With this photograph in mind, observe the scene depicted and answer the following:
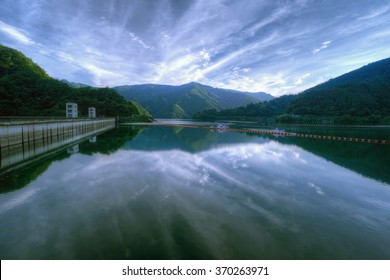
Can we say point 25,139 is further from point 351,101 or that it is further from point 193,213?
point 351,101

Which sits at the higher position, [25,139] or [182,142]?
[25,139]

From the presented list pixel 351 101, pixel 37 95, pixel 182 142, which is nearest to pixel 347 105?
pixel 351 101

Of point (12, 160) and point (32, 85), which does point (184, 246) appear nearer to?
point (12, 160)

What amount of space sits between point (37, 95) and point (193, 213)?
A: 437ft

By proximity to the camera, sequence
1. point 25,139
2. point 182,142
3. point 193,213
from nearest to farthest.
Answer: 1. point 193,213
2. point 25,139
3. point 182,142

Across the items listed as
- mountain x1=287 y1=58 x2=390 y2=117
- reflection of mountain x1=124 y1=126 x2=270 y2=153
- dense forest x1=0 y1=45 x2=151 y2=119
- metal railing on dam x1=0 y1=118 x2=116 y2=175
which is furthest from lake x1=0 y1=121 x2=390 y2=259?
mountain x1=287 y1=58 x2=390 y2=117

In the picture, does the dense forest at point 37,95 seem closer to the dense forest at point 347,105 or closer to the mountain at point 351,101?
the dense forest at point 347,105

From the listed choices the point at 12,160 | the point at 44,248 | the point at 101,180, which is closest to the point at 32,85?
the point at 12,160

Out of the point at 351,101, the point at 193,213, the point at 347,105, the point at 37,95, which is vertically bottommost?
the point at 193,213

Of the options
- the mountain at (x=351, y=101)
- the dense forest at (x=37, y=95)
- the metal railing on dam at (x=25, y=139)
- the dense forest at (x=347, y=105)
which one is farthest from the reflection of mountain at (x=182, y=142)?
the mountain at (x=351, y=101)

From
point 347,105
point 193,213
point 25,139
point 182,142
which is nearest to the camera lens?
point 193,213

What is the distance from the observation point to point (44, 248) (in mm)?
6449

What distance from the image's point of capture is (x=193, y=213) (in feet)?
29.3

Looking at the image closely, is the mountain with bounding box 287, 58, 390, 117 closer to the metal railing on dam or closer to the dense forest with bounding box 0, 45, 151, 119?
the dense forest with bounding box 0, 45, 151, 119
